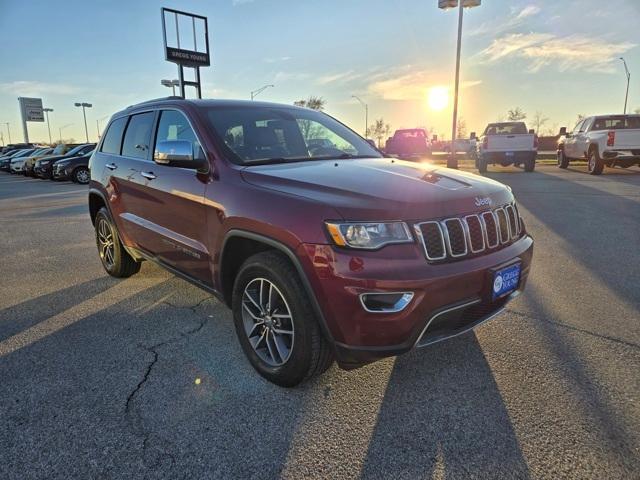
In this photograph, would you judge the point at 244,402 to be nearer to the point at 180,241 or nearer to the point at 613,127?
the point at 180,241

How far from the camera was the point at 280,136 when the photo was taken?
3.63 metres

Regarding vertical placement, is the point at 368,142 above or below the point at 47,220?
above

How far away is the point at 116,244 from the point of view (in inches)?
191

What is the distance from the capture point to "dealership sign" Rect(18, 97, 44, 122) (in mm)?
72919

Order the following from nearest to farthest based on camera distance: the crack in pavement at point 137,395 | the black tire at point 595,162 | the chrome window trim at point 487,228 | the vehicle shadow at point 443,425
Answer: the vehicle shadow at point 443,425
the crack in pavement at point 137,395
the chrome window trim at point 487,228
the black tire at point 595,162

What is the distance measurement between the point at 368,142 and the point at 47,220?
315 inches

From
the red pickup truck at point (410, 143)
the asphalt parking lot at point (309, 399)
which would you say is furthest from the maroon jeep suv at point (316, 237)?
the red pickup truck at point (410, 143)

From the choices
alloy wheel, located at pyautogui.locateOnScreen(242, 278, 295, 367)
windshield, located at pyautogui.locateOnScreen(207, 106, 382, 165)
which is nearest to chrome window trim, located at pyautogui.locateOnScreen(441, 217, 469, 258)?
alloy wheel, located at pyautogui.locateOnScreen(242, 278, 295, 367)

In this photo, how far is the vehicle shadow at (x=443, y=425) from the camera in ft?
6.84

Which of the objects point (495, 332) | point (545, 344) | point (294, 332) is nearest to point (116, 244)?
point (294, 332)

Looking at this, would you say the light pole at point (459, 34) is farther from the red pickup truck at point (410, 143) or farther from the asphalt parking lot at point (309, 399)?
the asphalt parking lot at point (309, 399)

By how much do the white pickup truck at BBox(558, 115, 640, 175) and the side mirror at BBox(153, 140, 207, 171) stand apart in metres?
15.2

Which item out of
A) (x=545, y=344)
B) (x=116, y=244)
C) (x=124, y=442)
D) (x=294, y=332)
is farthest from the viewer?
(x=116, y=244)

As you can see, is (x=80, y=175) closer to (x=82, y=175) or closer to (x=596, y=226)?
(x=82, y=175)
